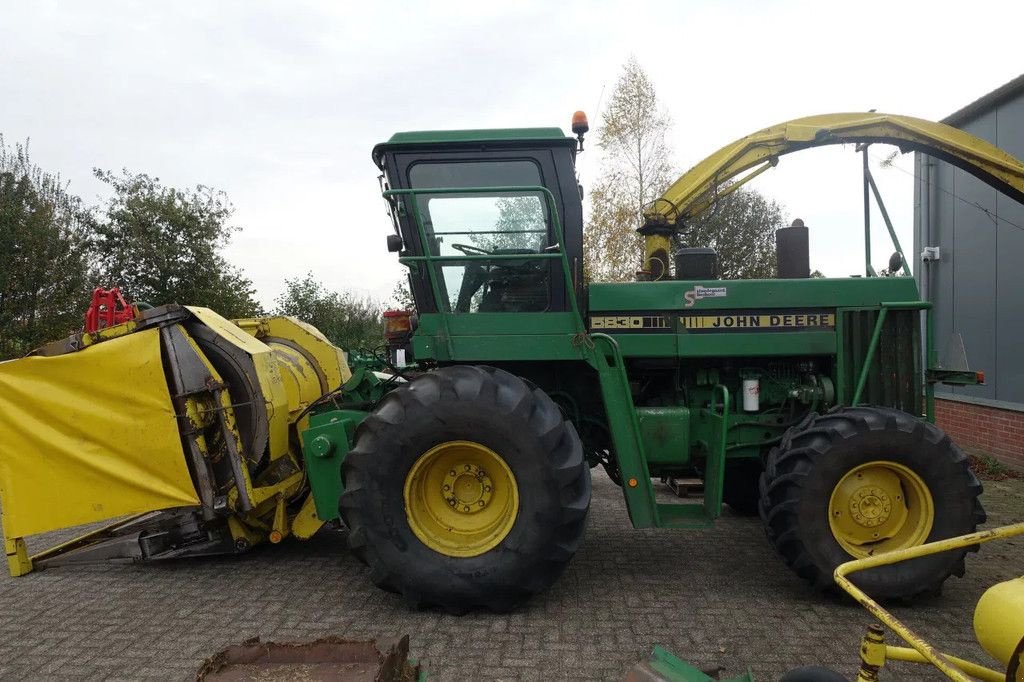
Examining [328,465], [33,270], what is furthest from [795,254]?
[33,270]

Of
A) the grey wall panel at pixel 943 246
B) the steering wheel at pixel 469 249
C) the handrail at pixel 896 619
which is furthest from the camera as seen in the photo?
the grey wall panel at pixel 943 246

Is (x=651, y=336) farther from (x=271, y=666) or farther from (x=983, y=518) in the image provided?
(x=271, y=666)

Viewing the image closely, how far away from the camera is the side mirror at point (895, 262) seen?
451 centimetres

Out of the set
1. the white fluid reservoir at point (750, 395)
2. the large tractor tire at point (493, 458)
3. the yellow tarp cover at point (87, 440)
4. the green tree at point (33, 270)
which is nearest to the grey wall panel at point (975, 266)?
the white fluid reservoir at point (750, 395)

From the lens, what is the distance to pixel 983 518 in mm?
3738

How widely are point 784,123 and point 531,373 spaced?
2.71 meters

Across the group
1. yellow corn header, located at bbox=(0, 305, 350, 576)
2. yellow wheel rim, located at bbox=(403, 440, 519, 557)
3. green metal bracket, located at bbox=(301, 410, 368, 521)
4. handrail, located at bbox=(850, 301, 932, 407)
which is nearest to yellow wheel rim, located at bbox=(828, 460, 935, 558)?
handrail, located at bbox=(850, 301, 932, 407)

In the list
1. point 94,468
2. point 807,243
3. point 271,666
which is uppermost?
point 807,243

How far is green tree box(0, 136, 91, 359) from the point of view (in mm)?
10555

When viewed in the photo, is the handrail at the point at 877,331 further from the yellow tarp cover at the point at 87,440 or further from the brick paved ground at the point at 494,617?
the yellow tarp cover at the point at 87,440

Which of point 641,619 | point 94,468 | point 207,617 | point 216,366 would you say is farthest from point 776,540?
point 94,468

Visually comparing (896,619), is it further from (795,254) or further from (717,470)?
(795,254)

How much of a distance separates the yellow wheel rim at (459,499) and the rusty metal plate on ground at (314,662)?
1.07 meters

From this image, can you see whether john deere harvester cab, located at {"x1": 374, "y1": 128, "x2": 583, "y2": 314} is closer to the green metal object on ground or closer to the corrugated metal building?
the green metal object on ground
